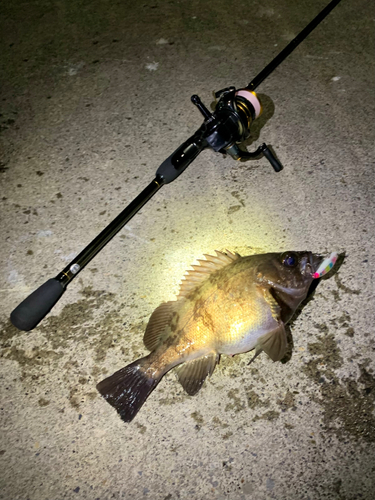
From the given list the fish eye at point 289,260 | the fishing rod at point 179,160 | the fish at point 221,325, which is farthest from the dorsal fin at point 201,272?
the fishing rod at point 179,160

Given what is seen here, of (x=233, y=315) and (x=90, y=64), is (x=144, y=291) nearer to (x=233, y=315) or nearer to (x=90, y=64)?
(x=233, y=315)

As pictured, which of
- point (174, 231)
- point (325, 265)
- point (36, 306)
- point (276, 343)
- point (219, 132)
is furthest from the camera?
point (174, 231)

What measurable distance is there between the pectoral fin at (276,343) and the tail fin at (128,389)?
22.1 inches

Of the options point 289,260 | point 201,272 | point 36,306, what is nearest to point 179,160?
point 201,272

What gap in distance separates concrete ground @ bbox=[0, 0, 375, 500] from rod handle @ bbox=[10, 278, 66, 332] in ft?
0.39

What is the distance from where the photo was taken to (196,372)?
210 centimetres

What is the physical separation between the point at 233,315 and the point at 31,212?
1.74m

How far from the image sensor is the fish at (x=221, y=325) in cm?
199

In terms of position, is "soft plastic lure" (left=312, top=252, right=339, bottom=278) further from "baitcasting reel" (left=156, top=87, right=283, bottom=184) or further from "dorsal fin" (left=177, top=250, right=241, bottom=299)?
"baitcasting reel" (left=156, top=87, right=283, bottom=184)

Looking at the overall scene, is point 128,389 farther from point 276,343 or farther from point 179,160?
point 179,160

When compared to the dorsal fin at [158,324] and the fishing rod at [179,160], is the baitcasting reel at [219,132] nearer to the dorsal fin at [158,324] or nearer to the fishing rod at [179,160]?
the fishing rod at [179,160]

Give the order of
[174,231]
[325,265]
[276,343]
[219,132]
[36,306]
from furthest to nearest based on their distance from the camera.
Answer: [174,231], [219,132], [36,306], [325,265], [276,343]

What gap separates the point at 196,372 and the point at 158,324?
0.31 m

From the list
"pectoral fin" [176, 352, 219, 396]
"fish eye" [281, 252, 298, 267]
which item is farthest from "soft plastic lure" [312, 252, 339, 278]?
"pectoral fin" [176, 352, 219, 396]
